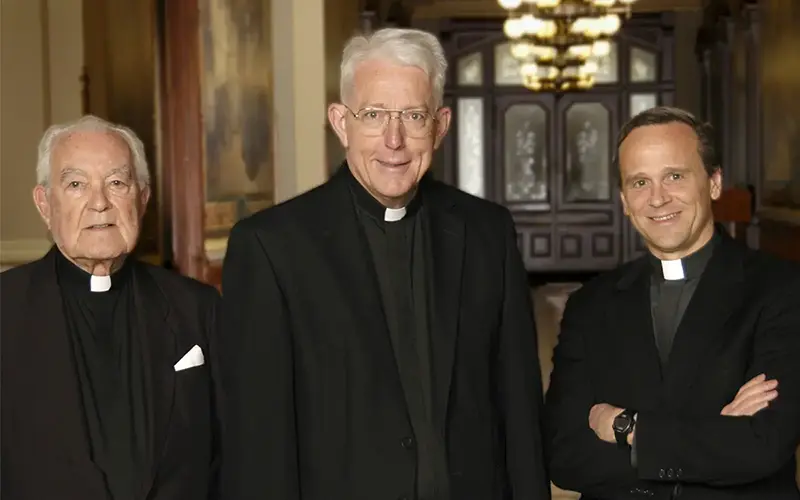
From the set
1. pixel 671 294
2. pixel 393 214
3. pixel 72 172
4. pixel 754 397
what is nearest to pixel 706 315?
pixel 671 294

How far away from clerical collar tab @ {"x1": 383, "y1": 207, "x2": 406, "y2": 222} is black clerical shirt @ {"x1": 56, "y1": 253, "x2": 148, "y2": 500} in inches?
30.3

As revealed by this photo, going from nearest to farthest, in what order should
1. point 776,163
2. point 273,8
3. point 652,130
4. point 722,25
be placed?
point 652,130 < point 273,8 < point 776,163 < point 722,25

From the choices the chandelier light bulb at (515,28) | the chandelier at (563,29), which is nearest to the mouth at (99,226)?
the chandelier at (563,29)

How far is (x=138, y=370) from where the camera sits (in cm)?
313

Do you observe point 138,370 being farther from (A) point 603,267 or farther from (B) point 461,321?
(A) point 603,267

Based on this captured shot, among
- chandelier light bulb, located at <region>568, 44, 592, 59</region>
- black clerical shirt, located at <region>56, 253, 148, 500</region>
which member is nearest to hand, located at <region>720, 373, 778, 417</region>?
black clerical shirt, located at <region>56, 253, 148, 500</region>

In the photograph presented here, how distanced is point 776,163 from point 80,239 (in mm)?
11336

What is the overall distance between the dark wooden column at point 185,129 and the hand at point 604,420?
143 inches

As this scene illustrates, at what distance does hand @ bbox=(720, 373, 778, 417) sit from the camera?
10.1ft

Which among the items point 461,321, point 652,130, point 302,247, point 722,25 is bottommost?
point 461,321

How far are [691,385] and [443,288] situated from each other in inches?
30.2

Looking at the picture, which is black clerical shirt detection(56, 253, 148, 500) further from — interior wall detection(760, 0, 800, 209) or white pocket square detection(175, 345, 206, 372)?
interior wall detection(760, 0, 800, 209)

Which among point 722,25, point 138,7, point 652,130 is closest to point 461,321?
point 652,130

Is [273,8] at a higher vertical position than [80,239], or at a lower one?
higher
